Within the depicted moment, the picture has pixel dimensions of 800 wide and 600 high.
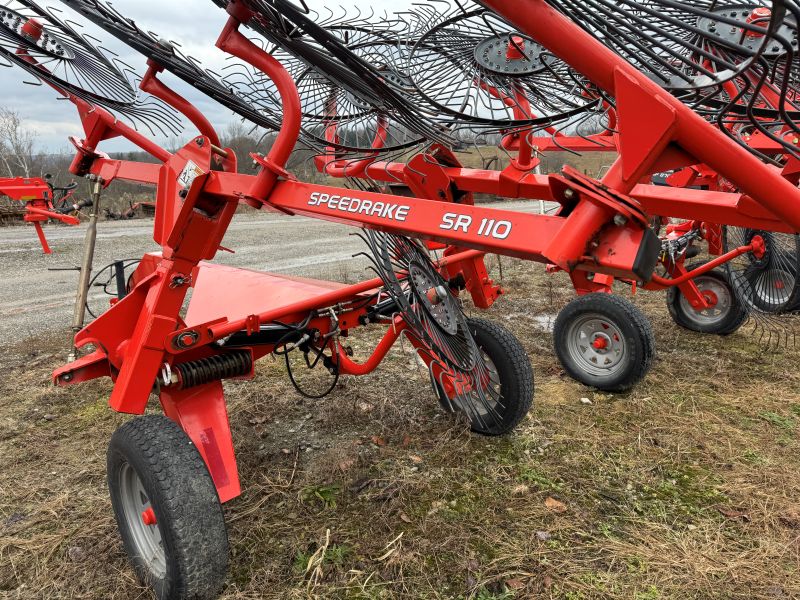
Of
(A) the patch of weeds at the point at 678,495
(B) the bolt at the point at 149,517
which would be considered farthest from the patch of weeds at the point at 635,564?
(B) the bolt at the point at 149,517

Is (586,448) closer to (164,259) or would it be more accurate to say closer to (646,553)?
(646,553)

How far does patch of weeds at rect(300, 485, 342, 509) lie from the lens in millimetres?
2836

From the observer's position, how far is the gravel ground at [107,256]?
22.9 feet

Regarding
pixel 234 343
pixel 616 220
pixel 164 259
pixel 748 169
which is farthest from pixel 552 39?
pixel 234 343

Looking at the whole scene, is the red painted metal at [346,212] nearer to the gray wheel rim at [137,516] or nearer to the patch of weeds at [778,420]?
the gray wheel rim at [137,516]

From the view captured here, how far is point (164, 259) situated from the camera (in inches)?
97.4

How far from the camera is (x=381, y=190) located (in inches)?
114

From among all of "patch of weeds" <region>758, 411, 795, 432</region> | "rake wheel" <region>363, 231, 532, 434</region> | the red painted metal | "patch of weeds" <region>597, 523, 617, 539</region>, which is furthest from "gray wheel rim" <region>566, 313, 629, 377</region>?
"patch of weeds" <region>597, 523, 617, 539</region>

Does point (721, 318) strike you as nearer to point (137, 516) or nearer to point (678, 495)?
point (678, 495)

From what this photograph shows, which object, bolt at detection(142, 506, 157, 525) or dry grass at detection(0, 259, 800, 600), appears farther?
dry grass at detection(0, 259, 800, 600)

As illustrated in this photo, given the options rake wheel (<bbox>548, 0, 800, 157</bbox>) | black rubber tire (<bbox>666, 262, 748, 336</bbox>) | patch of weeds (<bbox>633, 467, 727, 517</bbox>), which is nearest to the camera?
rake wheel (<bbox>548, 0, 800, 157</bbox>)

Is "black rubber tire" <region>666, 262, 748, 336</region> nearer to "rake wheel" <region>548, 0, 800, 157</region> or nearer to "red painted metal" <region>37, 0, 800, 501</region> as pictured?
"red painted metal" <region>37, 0, 800, 501</region>

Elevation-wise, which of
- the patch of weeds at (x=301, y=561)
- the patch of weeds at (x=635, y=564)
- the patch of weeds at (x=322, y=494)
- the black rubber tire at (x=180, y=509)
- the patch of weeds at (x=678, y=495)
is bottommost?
the patch of weeds at (x=322, y=494)

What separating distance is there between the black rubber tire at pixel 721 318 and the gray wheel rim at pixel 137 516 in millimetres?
5028
